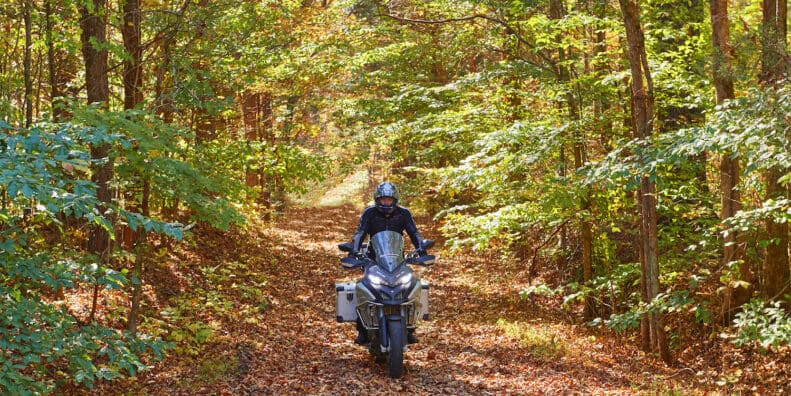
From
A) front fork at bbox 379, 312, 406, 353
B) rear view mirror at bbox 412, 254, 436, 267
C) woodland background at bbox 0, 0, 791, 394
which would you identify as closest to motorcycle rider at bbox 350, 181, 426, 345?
rear view mirror at bbox 412, 254, 436, 267

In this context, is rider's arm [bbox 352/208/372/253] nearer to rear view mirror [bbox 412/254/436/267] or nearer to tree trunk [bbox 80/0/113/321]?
rear view mirror [bbox 412/254/436/267]

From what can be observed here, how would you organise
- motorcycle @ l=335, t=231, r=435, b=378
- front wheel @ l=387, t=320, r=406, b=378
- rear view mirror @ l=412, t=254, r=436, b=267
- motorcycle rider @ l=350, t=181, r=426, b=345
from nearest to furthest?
front wheel @ l=387, t=320, r=406, b=378
motorcycle @ l=335, t=231, r=435, b=378
rear view mirror @ l=412, t=254, r=436, b=267
motorcycle rider @ l=350, t=181, r=426, b=345

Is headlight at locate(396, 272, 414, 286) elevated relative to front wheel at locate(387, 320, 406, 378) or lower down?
elevated

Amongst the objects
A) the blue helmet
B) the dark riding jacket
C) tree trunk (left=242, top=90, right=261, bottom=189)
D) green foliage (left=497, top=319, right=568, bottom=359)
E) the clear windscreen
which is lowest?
green foliage (left=497, top=319, right=568, bottom=359)

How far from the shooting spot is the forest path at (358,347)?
27.1 ft

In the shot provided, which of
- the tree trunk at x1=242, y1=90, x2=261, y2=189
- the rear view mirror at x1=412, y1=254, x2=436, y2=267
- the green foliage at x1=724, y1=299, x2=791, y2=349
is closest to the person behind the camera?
the green foliage at x1=724, y1=299, x2=791, y2=349

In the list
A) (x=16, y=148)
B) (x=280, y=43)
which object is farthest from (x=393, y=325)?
(x=280, y=43)

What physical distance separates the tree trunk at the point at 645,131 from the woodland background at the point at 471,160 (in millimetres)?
31

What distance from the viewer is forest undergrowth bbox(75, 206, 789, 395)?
8320mm

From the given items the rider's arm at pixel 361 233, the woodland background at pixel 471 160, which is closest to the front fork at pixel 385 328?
the rider's arm at pixel 361 233

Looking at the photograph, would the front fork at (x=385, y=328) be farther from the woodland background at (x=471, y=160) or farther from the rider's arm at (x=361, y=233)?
the woodland background at (x=471, y=160)

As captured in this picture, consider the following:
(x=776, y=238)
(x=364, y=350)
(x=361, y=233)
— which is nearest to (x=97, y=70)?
(x=361, y=233)

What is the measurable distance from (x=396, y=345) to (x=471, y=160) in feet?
18.5

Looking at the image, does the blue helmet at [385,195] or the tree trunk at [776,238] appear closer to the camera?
the tree trunk at [776,238]
